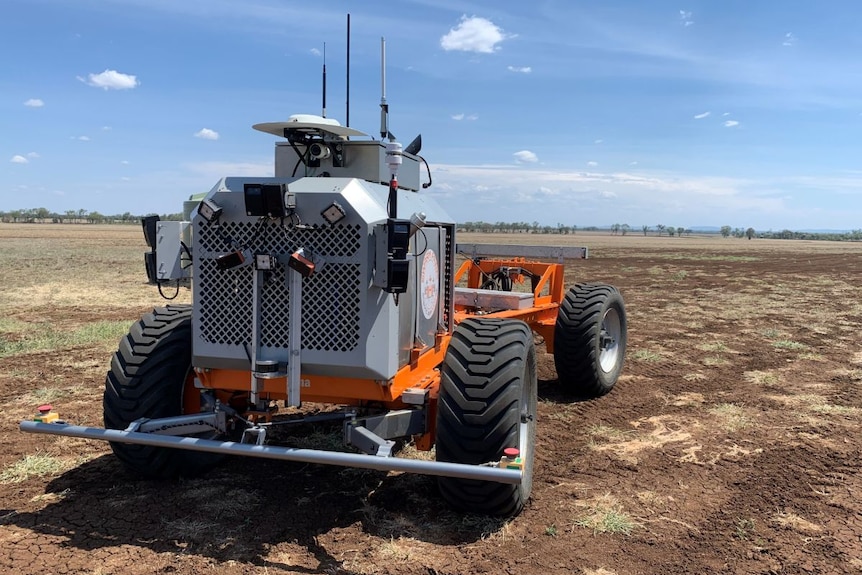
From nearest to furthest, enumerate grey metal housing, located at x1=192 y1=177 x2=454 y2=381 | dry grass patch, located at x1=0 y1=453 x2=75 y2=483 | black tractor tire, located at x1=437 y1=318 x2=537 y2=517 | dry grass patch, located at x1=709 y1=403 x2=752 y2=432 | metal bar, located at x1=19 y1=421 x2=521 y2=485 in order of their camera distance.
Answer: metal bar, located at x1=19 y1=421 x2=521 y2=485 → grey metal housing, located at x1=192 y1=177 x2=454 y2=381 → black tractor tire, located at x1=437 y1=318 x2=537 y2=517 → dry grass patch, located at x1=0 y1=453 x2=75 y2=483 → dry grass patch, located at x1=709 y1=403 x2=752 y2=432

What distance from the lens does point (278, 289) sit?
3975 mm

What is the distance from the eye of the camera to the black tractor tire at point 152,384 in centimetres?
451

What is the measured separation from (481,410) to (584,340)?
10.8 ft

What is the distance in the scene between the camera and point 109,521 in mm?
4246

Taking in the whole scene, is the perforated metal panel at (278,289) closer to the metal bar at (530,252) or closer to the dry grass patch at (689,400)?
the metal bar at (530,252)

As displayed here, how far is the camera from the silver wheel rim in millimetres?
7746

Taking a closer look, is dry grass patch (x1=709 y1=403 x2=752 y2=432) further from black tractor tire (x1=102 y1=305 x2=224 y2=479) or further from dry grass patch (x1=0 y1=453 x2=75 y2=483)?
dry grass patch (x1=0 y1=453 x2=75 y2=483)

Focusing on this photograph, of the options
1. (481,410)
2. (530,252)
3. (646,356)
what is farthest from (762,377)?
(481,410)

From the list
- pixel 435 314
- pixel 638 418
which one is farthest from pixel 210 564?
pixel 638 418

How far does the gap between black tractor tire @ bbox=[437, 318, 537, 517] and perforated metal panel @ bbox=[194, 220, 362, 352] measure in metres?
0.72

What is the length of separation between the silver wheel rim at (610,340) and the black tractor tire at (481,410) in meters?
3.59

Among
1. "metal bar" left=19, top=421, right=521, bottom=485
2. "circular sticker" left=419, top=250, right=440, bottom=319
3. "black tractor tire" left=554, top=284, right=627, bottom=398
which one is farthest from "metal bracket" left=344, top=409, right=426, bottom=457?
"black tractor tire" left=554, top=284, right=627, bottom=398

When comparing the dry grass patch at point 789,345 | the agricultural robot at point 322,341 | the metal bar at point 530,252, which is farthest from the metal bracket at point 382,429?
the dry grass patch at point 789,345

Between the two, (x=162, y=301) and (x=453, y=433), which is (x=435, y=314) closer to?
(x=453, y=433)
